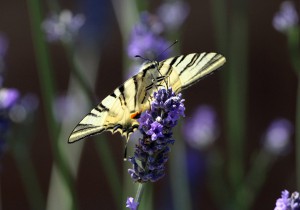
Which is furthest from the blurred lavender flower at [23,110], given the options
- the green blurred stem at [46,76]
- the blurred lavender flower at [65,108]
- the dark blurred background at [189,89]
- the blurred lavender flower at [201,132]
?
the dark blurred background at [189,89]

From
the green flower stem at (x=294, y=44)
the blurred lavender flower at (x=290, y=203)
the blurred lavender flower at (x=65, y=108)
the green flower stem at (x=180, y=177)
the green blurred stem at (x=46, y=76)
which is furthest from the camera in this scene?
the blurred lavender flower at (x=65, y=108)

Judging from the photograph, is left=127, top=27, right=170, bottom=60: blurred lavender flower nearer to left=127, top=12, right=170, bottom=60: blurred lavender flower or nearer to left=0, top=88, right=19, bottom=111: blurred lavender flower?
left=127, top=12, right=170, bottom=60: blurred lavender flower

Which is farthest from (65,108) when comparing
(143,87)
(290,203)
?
(290,203)

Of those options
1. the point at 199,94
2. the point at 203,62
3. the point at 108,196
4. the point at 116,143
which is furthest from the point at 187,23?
the point at 203,62

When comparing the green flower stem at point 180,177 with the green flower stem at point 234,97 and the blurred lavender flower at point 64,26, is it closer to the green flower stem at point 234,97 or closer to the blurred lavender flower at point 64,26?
the green flower stem at point 234,97

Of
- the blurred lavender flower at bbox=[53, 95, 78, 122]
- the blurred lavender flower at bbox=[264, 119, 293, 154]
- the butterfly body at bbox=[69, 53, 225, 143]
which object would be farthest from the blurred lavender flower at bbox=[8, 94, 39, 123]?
the blurred lavender flower at bbox=[264, 119, 293, 154]

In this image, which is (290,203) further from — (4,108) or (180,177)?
(180,177)

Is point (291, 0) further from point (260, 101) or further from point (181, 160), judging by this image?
point (181, 160)
